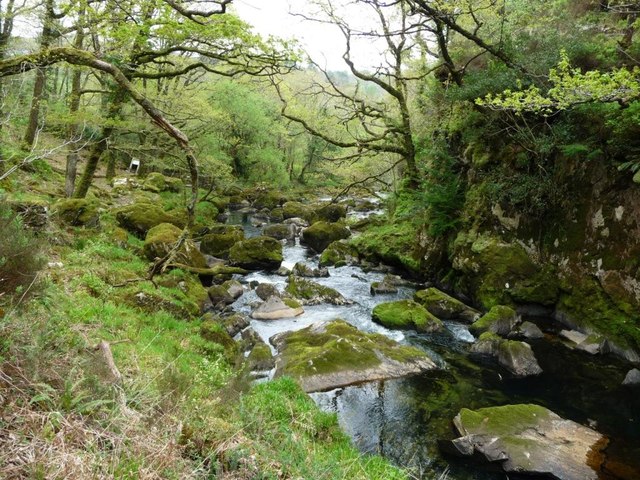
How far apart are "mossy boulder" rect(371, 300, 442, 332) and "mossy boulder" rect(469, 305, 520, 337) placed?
1055 millimetres

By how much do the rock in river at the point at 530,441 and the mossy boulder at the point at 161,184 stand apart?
81.2 feet

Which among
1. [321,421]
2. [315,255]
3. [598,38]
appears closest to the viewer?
[321,421]

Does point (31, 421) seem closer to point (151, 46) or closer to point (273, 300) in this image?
point (273, 300)

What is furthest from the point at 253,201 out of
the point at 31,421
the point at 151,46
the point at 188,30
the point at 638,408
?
the point at 31,421

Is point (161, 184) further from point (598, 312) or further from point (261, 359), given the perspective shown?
point (598, 312)

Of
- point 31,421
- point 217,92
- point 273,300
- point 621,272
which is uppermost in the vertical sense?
point 217,92

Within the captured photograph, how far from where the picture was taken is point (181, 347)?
8.22 meters

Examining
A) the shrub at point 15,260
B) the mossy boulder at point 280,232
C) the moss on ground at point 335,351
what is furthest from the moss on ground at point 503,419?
the mossy boulder at point 280,232

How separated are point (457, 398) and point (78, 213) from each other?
501 inches

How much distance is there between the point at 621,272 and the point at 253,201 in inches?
1227

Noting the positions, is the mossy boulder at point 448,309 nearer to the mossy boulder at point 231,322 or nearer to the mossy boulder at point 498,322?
the mossy boulder at point 498,322

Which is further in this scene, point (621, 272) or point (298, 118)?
point (298, 118)

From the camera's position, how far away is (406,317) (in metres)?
12.4

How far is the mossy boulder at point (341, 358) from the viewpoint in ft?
29.0
